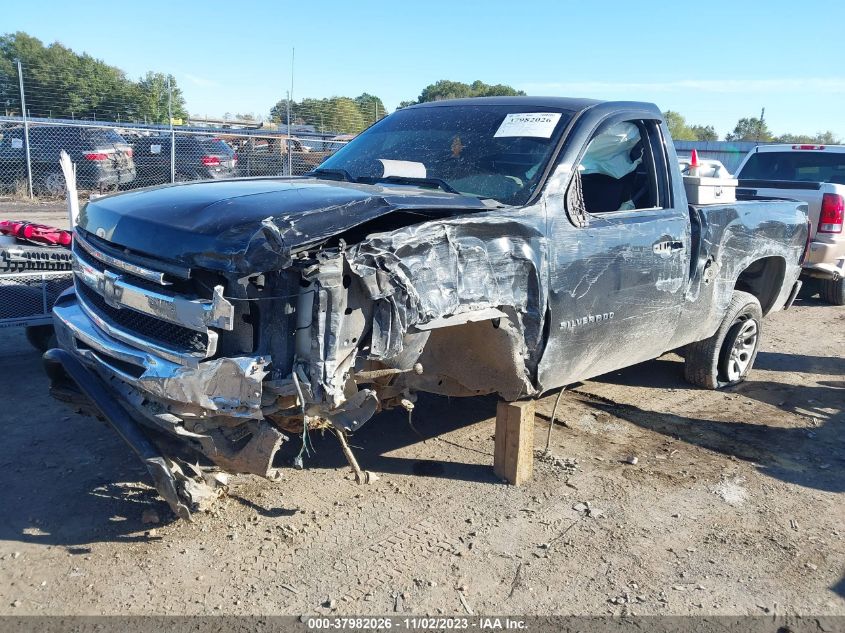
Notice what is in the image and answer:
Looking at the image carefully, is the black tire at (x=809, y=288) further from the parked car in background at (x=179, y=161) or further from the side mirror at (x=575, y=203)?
the parked car in background at (x=179, y=161)

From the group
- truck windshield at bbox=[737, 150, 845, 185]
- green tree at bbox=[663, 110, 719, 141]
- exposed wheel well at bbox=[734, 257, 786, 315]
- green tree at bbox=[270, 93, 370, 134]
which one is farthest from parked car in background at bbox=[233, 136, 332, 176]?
green tree at bbox=[663, 110, 719, 141]

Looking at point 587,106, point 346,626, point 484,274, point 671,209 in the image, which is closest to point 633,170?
point 671,209

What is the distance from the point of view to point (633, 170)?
15.4 feet

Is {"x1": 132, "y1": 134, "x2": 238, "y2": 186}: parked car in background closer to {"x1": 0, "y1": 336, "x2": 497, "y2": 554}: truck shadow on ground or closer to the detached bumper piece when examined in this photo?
{"x1": 0, "y1": 336, "x2": 497, "y2": 554}: truck shadow on ground

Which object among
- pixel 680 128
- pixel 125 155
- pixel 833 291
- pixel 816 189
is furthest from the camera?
pixel 680 128

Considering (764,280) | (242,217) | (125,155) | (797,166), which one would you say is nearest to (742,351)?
(764,280)

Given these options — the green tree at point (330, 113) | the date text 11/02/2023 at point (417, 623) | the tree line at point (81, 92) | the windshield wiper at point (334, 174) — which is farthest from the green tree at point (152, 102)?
the date text 11/02/2023 at point (417, 623)

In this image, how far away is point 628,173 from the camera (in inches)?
186

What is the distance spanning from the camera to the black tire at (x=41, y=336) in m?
5.76

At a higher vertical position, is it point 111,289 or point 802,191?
point 802,191

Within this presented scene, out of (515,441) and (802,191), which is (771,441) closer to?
(515,441)

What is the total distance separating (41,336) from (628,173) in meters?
4.63

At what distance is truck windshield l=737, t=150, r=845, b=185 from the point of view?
991 centimetres

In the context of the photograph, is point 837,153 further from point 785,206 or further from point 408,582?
point 408,582
